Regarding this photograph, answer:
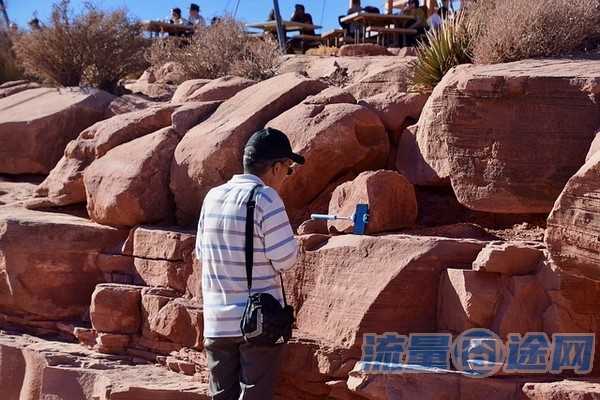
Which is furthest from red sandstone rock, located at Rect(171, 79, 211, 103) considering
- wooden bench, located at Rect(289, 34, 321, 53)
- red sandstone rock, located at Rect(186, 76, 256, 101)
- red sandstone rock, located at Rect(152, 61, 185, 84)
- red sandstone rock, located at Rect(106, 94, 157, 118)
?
wooden bench, located at Rect(289, 34, 321, 53)

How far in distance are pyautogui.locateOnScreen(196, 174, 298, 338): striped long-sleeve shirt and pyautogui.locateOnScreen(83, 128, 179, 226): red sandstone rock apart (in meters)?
3.20

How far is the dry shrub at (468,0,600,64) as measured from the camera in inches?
290

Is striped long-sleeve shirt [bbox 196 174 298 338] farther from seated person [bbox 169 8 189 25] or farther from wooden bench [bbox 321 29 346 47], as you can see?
seated person [bbox 169 8 189 25]

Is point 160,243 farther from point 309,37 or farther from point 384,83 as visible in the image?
point 309,37

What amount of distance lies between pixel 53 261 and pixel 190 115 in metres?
1.89

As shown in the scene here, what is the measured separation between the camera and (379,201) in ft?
21.7

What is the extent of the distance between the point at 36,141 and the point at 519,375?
7527 millimetres

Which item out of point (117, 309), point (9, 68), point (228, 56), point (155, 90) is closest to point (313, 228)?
point (117, 309)

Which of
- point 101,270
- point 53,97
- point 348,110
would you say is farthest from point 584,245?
point 53,97

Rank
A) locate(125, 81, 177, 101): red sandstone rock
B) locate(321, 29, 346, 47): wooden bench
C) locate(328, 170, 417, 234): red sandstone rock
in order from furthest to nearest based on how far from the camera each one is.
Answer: locate(321, 29, 346, 47): wooden bench, locate(125, 81, 177, 101): red sandstone rock, locate(328, 170, 417, 234): red sandstone rock

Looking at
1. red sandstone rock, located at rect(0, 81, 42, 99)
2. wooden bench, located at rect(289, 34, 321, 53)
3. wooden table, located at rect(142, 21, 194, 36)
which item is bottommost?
red sandstone rock, located at rect(0, 81, 42, 99)

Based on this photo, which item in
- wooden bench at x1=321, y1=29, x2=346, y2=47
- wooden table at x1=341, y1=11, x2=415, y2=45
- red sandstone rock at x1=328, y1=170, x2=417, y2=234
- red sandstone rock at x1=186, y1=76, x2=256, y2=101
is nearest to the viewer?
red sandstone rock at x1=328, y1=170, x2=417, y2=234

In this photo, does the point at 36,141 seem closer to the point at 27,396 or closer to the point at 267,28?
the point at 27,396

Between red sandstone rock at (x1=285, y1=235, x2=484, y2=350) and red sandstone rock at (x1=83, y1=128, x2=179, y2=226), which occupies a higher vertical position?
red sandstone rock at (x1=83, y1=128, x2=179, y2=226)
